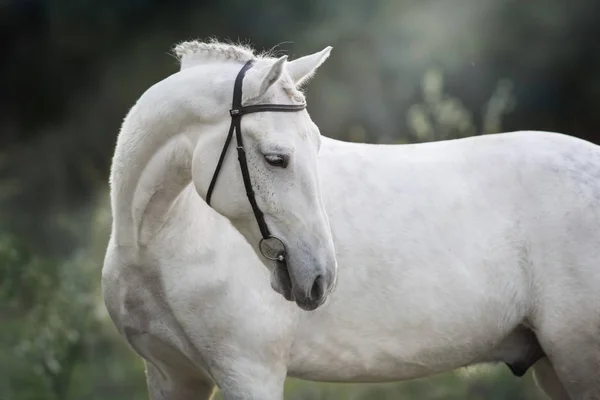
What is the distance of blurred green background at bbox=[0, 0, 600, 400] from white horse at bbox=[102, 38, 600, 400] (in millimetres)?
2677

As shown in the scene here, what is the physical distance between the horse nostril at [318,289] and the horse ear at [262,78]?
0.53 metres

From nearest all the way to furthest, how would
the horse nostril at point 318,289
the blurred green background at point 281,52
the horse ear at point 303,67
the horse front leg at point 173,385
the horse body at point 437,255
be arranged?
1. the horse nostril at point 318,289
2. the horse ear at point 303,67
3. the horse body at point 437,255
4. the horse front leg at point 173,385
5. the blurred green background at point 281,52

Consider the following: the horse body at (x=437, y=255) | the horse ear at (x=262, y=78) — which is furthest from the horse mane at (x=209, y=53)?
the horse body at (x=437, y=255)

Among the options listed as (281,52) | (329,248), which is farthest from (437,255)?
(281,52)

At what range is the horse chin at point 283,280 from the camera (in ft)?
8.18

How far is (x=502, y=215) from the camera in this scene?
3059 millimetres

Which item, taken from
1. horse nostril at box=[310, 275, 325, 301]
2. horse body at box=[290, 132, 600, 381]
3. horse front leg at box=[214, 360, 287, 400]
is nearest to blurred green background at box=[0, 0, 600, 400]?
horse body at box=[290, 132, 600, 381]

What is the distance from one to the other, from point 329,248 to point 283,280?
16cm

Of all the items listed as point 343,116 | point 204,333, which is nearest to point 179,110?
point 204,333

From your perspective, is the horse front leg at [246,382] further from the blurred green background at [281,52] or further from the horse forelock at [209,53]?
the blurred green background at [281,52]

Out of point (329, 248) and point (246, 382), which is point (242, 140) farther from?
point (246, 382)

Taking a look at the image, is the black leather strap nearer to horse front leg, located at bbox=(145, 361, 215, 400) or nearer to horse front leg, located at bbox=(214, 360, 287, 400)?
horse front leg, located at bbox=(214, 360, 287, 400)

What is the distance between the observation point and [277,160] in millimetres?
2445

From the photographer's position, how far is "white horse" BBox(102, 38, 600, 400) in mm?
2514
